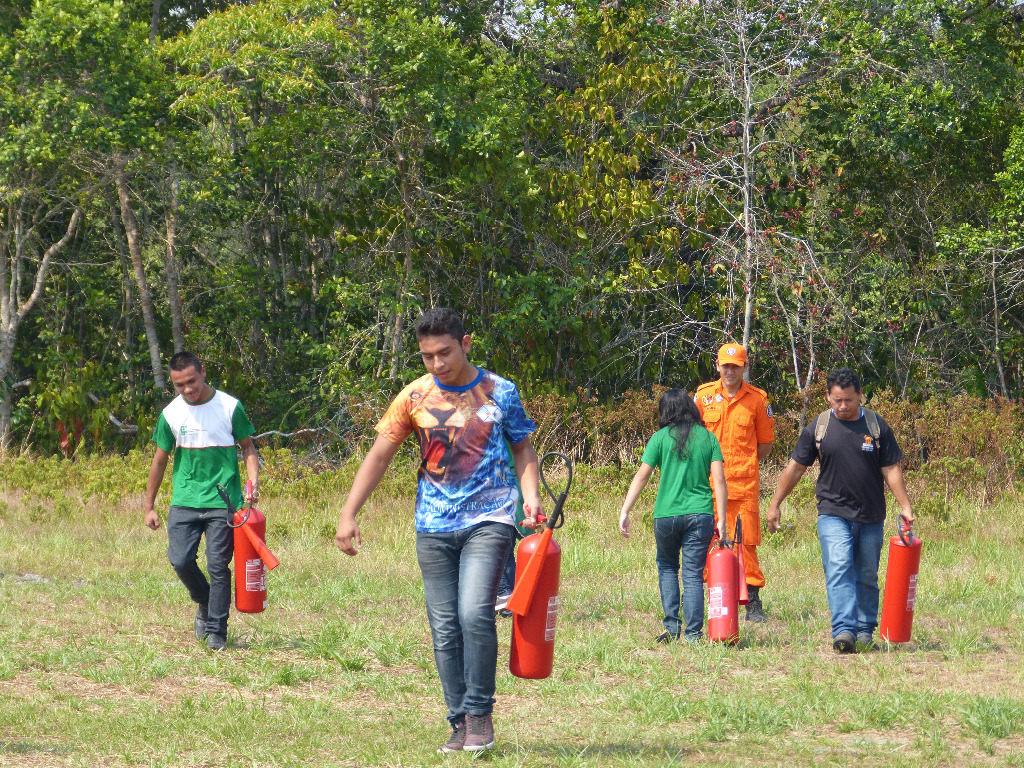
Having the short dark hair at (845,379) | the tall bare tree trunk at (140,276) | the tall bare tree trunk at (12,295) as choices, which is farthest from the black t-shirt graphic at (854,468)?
the tall bare tree trunk at (12,295)

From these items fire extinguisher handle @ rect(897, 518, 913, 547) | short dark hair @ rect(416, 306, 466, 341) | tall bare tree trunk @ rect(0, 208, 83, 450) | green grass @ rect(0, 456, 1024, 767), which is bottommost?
green grass @ rect(0, 456, 1024, 767)

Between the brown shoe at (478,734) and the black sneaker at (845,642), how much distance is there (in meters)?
2.98

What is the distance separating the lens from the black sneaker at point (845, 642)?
7.14 metres

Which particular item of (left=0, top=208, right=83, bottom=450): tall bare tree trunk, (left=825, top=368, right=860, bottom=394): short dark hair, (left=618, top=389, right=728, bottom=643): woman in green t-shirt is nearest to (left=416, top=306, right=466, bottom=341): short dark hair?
(left=618, top=389, right=728, bottom=643): woman in green t-shirt

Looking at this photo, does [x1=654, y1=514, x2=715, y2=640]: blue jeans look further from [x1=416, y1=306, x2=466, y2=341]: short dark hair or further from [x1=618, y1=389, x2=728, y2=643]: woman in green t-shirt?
[x1=416, y1=306, x2=466, y2=341]: short dark hair

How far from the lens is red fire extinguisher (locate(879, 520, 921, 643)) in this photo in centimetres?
704

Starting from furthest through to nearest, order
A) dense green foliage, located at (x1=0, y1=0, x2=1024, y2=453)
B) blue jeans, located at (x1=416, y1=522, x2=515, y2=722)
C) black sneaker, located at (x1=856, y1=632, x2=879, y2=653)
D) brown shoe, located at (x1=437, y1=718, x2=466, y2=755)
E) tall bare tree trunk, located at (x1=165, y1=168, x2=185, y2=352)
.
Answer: tall bare tree trunk, located at (x1=165, y1=168, x2=185, y2=352) → dense green foliage, located at (x1=0, y1=0, x2=1024, y2=453) → black sneaker, located at (x1=856, y1=632, x2=879, y2=653) → brown shoe, located at (x1=437, y1=718, x2=466, y2=755) → blue jeans, located at (x1=416, y1=522, x2=515, y2=722)

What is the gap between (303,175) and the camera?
17.4 metres

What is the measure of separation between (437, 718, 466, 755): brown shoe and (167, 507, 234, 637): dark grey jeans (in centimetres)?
262

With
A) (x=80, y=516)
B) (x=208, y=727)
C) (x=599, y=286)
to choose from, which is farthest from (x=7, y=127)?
(x=208, y=727)

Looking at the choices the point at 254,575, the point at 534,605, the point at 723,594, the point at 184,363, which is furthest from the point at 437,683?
the point at 184,363

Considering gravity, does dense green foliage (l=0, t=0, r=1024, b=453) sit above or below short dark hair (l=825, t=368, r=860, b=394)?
above

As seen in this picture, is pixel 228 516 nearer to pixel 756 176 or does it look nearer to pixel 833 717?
pixel 833 717

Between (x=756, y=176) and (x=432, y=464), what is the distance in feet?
40.1
